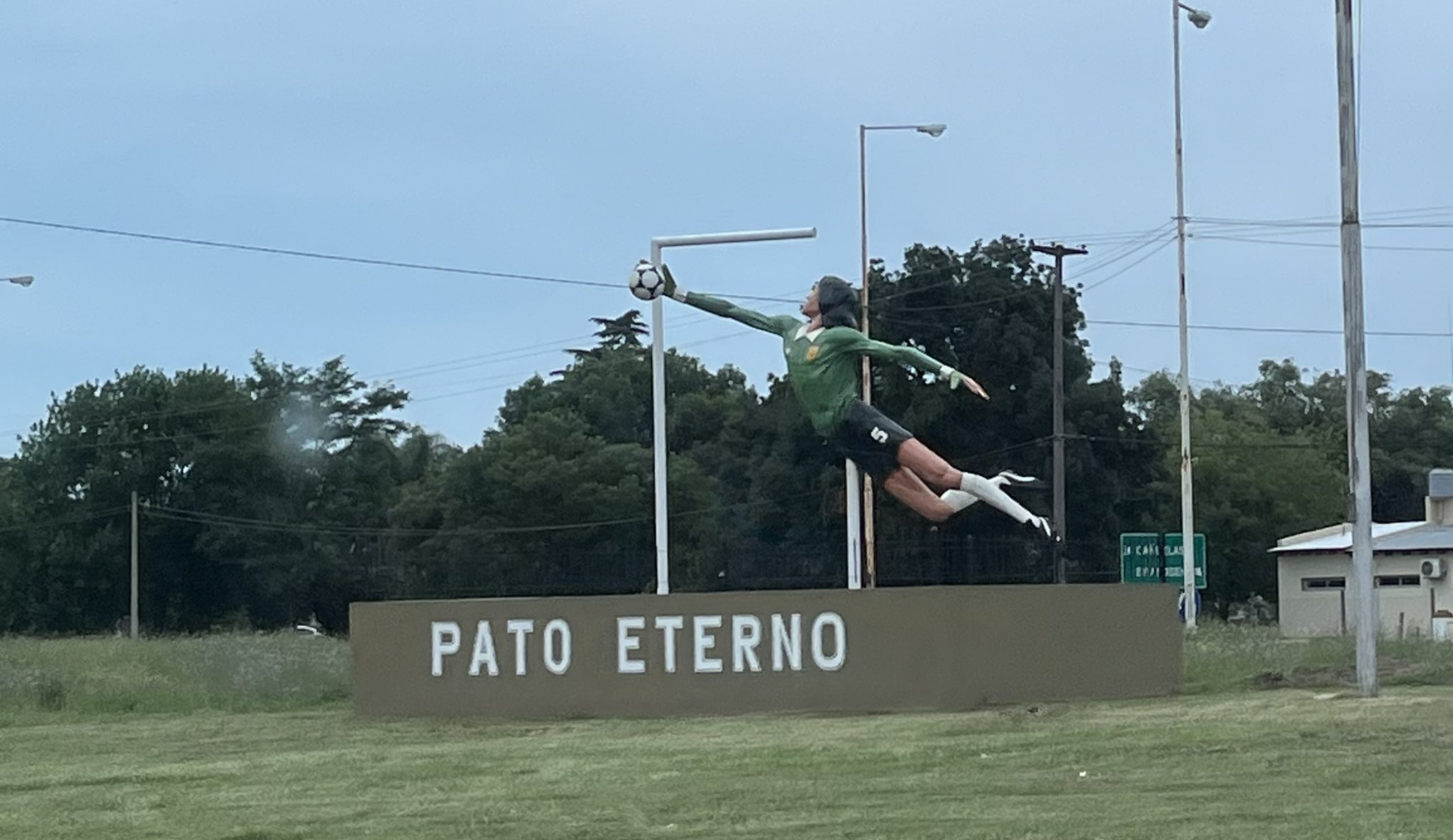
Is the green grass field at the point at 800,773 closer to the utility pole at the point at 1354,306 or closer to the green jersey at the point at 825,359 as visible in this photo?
the utility pole at the point at 1354,306

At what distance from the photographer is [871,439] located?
73.3 feet

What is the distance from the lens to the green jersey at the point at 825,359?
2216 cm

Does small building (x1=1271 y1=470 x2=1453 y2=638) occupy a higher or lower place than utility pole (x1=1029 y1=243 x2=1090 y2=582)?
lower

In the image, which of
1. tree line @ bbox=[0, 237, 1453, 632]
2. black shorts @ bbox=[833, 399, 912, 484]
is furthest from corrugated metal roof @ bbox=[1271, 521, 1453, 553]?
black shorts @ bbox=[833, 399, 912, 484]

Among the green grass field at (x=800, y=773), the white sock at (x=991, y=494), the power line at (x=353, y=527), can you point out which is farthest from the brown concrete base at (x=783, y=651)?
the power line at (x=353, y=527)

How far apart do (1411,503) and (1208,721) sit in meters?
73.4

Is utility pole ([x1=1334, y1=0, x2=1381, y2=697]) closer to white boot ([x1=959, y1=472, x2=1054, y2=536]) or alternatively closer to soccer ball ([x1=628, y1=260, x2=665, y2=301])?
white boot ([x1=959, y1=472, x2=1054, y2=536])

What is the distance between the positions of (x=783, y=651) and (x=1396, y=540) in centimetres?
3549

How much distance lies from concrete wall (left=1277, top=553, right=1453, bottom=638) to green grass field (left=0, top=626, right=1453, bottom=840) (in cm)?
2799

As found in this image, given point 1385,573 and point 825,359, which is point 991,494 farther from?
point 1385,573

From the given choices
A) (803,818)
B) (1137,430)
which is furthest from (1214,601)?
(803,818)

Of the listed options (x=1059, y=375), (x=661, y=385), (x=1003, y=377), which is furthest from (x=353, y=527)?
(x=661, y=385)

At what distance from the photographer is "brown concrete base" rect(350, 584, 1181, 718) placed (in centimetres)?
2017

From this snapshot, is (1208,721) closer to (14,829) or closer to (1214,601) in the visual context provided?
(14,829)
